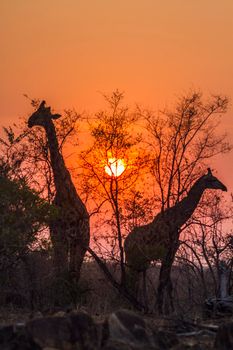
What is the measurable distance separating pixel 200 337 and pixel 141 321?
4.99ft

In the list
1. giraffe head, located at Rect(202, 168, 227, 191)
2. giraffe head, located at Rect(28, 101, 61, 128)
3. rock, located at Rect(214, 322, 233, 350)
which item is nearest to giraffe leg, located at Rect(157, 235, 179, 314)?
giraffe head, located at Rect(202, 168, 227, 191)

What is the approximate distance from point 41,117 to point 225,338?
703 inches

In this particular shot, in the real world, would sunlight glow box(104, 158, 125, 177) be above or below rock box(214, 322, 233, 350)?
above

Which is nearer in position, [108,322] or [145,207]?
[108,322]

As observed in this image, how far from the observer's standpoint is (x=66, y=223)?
24547mm

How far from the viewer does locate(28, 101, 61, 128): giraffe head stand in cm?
2630

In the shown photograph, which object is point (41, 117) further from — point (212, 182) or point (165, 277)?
point (165, 277)

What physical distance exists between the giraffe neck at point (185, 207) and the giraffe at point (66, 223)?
3.35 m

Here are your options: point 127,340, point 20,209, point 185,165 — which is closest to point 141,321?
point 127,340

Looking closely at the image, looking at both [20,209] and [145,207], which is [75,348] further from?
[145,207]

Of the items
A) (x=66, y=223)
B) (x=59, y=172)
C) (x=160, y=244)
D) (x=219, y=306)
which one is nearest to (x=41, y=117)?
(x=59, y=172)

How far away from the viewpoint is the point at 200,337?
11.0 metres

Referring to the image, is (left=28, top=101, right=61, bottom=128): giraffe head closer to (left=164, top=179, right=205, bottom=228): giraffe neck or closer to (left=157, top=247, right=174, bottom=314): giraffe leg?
(left=164, top=179, right=205, bottom=228): giraffe neck

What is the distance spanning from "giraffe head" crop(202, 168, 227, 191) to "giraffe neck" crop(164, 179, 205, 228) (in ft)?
0.82
